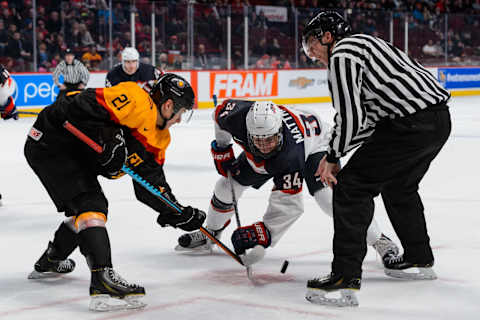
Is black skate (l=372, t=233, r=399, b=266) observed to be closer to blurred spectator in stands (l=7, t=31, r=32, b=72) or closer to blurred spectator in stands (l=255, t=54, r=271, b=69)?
blurred spectator in stands (l=7, t=31, r=32, b=72)

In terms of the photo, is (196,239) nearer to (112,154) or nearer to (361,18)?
(112,154)

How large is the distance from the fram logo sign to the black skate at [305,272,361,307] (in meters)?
11.2

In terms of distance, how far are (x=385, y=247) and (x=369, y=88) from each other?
911 millimetres

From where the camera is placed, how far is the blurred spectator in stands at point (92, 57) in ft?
40.5

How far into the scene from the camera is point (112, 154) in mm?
2633

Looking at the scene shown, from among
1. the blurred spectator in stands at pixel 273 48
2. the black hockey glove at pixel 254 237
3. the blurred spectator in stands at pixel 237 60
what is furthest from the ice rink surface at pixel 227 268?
the blurred spectator in stands at pixel 273 48

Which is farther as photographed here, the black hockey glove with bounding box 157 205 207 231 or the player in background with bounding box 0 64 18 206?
the player in background with bounding box 0 64 18 206

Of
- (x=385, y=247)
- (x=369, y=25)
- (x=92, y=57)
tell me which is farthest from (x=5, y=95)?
(x=369, y=25)

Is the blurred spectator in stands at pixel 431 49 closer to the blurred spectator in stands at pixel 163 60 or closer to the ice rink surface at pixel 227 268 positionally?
the blurred spectator in stands at pixel 163 60

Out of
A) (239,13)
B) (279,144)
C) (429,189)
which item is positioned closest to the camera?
(279,144)

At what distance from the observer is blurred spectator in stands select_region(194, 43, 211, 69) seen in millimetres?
13727

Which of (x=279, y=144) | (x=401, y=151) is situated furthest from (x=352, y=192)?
(x=279, y=144)

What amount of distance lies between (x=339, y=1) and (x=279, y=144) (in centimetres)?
1618

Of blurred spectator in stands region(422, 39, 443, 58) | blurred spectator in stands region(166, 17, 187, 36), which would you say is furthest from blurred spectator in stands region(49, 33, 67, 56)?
blurred spectator in stands region(422, 39, 443, 58)
